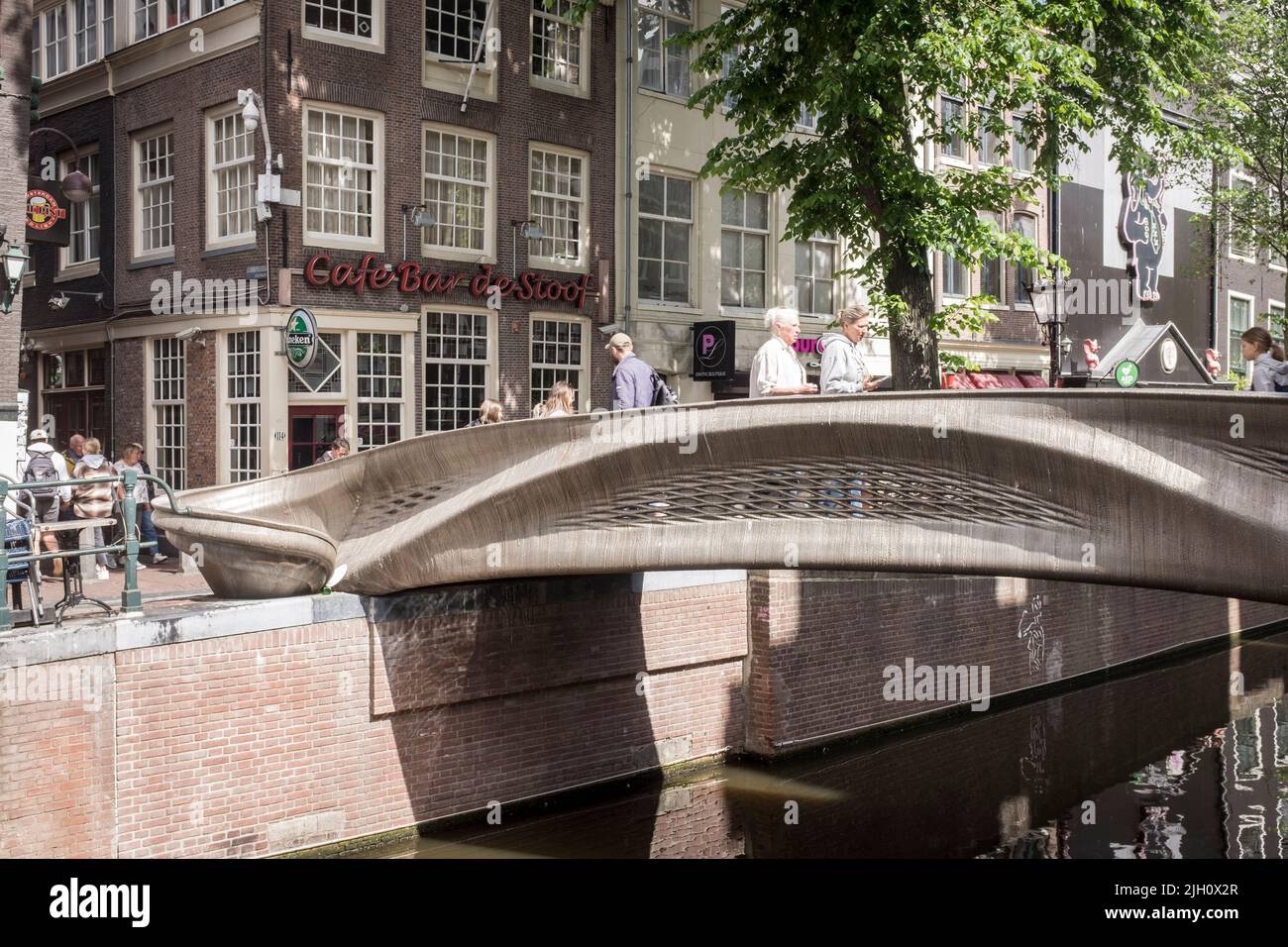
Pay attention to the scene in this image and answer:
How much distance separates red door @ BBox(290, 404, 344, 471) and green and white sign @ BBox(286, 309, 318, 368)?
76 centimetres

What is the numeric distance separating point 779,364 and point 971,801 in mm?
5552

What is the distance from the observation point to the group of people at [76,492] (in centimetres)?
955

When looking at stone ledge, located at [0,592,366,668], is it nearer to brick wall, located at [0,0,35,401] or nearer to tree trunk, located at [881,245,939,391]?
brick wall, located at [0,0,35,401]

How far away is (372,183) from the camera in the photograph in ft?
55.8

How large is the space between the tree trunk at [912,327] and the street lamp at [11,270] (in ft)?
31.2

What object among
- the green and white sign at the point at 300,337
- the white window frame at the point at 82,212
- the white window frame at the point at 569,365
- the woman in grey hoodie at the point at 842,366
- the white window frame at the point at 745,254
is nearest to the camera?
the woman in grey hoodie at the point at 842,366

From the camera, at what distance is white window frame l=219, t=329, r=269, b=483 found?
1650cm

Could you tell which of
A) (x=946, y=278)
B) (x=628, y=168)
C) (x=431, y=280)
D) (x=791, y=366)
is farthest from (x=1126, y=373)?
(x=791, y=366)

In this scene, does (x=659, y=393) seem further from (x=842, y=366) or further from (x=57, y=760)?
(x=57, y=760)

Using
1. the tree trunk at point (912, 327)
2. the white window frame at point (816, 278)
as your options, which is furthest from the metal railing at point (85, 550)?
the white window frame at point (816, 278)

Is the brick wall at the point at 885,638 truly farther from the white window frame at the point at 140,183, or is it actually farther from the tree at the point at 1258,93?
the white window frame at the point at 140,183

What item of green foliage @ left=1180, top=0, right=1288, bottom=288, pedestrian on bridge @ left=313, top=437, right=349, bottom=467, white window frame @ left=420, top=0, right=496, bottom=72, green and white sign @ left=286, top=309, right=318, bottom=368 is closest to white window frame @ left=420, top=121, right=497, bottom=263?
white window frame @ left=420, top=0, right=496, bottom=72
